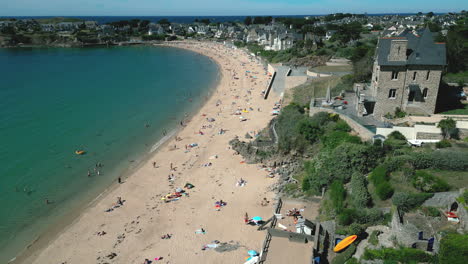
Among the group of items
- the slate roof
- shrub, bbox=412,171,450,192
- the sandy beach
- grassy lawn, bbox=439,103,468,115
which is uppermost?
the slate roof

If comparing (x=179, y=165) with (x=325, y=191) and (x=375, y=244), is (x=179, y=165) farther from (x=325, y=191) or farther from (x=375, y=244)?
(x=375, y=244)

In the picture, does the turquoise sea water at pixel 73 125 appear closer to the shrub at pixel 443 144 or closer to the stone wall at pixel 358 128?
the stone wall at pixel 358 128

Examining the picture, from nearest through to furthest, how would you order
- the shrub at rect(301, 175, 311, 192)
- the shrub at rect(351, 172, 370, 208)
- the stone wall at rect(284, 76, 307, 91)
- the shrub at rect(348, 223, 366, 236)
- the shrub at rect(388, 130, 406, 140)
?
the shrub at rect(348, 223, 366, 236) → the shrub at rect(351, 172, 370, 208) → the shrub at rect(301, 175, 311, 192) → the shrub at rect(388, 130, 406, 140) → the stone wall at rect(284, 76, 307, 91)

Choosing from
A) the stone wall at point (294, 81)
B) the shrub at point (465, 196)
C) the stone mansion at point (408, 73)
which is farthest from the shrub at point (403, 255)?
the stone wall at point (294, 81)

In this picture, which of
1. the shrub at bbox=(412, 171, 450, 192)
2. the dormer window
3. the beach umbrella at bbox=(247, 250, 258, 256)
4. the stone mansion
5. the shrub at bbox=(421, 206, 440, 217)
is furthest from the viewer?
the dormer window

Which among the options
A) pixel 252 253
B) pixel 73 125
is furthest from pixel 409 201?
pixel 73 125

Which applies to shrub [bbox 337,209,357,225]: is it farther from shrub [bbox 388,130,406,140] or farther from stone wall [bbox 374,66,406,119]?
stone wall [bbox 374,66,406,119]

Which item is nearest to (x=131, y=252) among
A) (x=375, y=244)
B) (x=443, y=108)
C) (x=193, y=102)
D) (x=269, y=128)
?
(x=375, y=244)

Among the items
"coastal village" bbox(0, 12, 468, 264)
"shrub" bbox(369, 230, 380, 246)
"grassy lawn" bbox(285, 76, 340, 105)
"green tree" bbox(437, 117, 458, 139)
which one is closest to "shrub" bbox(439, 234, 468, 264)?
"coastal village" bbox(0, 12, 468, 264)
